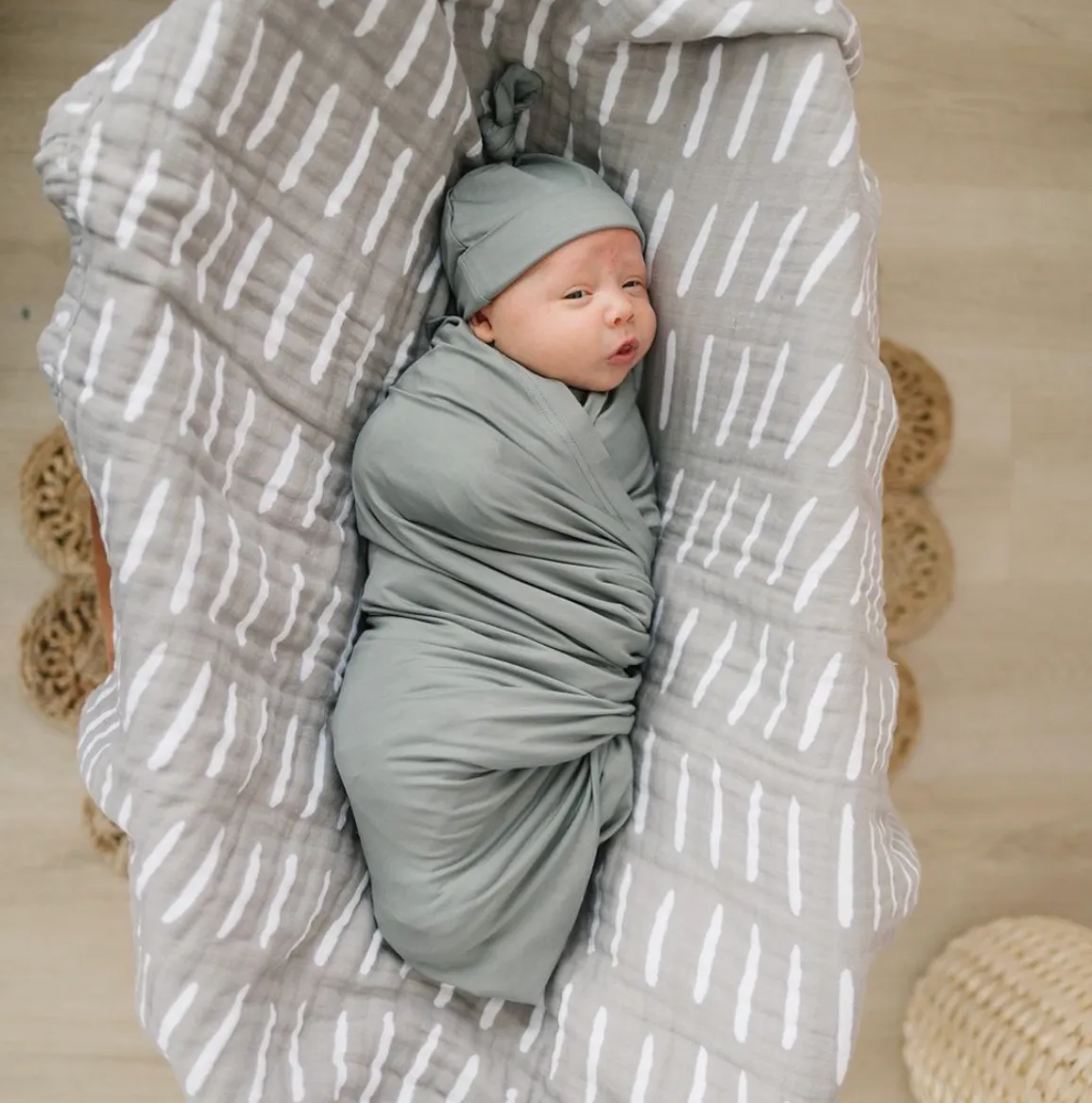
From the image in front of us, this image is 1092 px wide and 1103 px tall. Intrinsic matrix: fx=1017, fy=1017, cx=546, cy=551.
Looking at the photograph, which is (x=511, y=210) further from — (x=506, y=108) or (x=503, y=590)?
(x=503, y=590)

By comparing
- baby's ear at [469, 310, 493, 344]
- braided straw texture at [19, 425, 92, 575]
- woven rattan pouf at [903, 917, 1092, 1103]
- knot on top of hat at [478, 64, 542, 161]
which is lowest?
woven rattan pouf at [903, 917, 1092, 1103]

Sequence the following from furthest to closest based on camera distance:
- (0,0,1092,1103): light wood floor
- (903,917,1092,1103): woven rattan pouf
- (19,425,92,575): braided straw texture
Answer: (0,0,1092,1103): light wood floor, (19,425,92,575): braided straw texture, (903,917,1092,1103): woven rattan pouf

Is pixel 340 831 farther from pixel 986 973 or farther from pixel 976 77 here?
pixel 976 77

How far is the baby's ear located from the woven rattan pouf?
906mm

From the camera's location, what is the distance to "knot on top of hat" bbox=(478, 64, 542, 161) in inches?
39.6

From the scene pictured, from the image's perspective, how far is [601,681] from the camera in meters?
1.00

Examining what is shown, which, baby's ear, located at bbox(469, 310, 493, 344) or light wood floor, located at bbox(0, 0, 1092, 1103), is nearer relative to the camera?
baby's ear, located at bbox(469, 310, 493, 344)

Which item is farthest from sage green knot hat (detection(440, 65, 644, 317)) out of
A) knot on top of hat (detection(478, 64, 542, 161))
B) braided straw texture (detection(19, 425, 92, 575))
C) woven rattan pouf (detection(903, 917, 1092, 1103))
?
woven rattan pouf (detection(903, 917, 1092, 1103))

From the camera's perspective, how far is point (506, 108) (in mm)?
1016

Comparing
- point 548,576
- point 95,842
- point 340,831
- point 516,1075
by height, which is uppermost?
point 548,576

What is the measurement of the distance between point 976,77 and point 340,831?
1.27 m

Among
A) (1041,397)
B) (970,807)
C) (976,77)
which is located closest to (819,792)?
(970,807)

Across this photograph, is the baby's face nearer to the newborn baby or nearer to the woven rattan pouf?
the newborn baby

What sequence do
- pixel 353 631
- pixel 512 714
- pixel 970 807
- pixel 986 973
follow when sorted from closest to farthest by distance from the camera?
pixel 512 714
pixel 353 631
pixel 986 973
pixel 970 807
